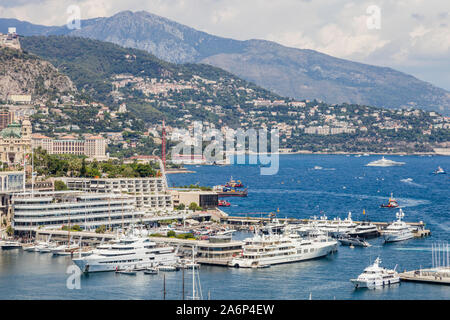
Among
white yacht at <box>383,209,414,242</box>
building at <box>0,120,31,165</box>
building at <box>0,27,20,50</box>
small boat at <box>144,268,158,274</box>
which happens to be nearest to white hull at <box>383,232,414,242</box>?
white yacht at <box>383,209,414,242</box>

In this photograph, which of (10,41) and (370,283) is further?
(10,41)

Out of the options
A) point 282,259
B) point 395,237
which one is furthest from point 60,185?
point 395,237

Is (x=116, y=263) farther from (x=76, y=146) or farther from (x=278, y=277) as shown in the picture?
(x=76, y=146)

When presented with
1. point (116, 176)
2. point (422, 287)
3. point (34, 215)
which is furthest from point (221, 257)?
point (116, 176)

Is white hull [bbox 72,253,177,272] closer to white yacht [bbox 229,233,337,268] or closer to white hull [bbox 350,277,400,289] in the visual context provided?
A: white yacht [bbox 229,233,337,268]

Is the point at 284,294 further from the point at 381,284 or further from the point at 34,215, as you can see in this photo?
the point at 34,215

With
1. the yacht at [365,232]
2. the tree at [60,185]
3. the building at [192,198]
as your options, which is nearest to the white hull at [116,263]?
the yacht at [365,232]

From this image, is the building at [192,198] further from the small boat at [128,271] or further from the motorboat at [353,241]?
the small boat at [128,271]
